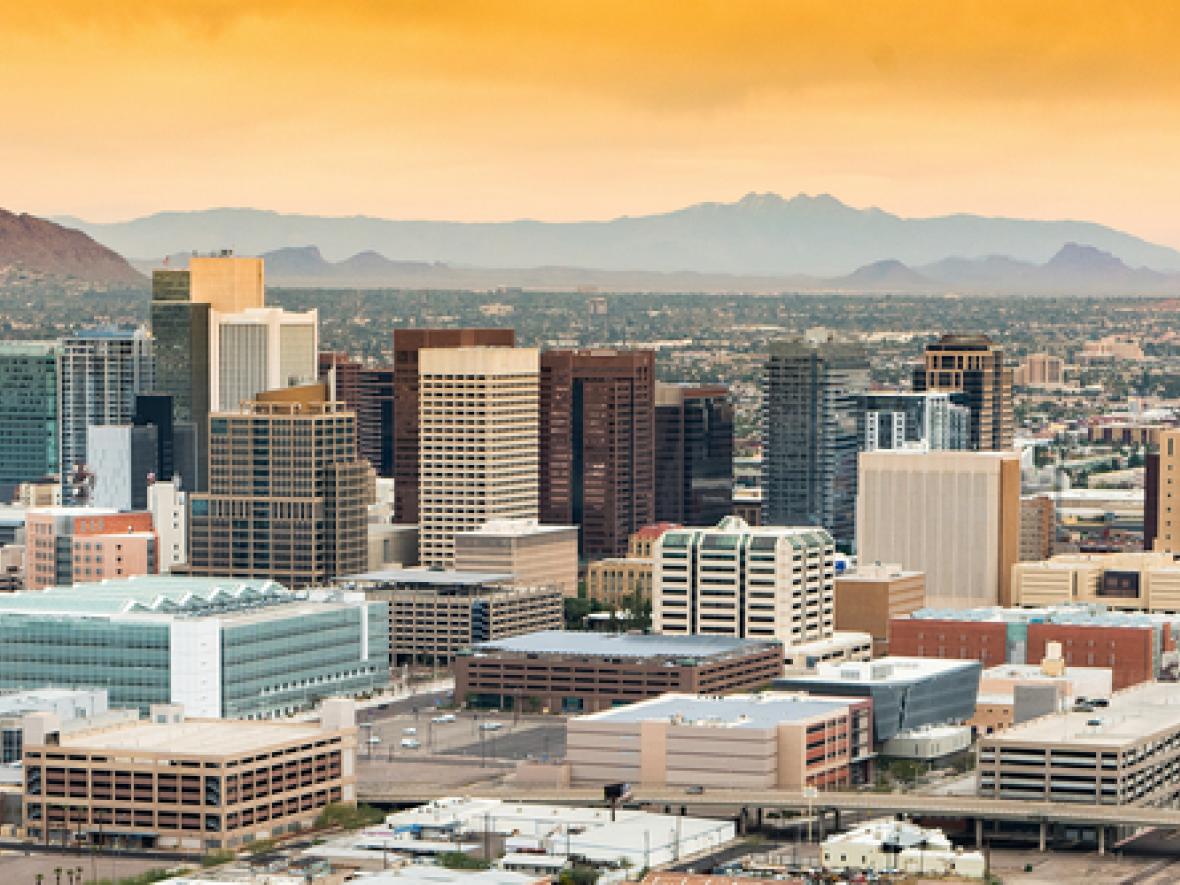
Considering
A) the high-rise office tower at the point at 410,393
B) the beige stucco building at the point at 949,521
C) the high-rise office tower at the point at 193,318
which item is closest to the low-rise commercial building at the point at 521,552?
the beige stucco building at the point at 949,521

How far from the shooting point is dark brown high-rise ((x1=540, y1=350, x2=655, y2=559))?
598 ft

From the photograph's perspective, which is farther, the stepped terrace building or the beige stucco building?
the beige stucco building

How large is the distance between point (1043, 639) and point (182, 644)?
3601 cm

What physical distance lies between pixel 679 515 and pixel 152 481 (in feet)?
102

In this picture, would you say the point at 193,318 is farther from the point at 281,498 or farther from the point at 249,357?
the point at 281,498

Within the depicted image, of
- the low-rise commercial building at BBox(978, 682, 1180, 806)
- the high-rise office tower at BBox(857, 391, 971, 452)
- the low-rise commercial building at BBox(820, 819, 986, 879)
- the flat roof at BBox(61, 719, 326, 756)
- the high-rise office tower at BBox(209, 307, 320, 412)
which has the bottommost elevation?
the low-rise commercial building at BBox(820, 819, 986, 879)

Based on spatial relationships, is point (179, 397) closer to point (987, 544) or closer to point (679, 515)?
point (679, 515)

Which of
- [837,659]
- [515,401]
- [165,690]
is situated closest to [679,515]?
[515,401]

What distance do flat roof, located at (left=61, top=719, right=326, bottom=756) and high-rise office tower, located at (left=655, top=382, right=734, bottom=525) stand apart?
79.2 m

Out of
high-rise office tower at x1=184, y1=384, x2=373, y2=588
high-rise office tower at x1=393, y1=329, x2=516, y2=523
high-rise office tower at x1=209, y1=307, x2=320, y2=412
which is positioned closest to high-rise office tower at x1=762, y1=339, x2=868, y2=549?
high-rise office tower at x1=393, y1=329, x2=516, y2=523

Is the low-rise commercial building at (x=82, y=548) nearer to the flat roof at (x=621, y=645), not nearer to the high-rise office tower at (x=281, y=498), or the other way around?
the high-rise office tower at (x=281, y=498)

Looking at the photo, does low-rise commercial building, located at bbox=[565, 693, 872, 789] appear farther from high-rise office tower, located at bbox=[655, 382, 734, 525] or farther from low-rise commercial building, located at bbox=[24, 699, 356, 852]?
high-rise office tower, located at bbox=[655, 382, 734, 525]

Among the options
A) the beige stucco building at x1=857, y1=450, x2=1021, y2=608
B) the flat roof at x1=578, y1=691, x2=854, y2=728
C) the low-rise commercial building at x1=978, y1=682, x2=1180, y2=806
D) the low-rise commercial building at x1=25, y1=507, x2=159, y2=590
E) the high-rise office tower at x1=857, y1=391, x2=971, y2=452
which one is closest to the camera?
the low-rise commercial building at x1=978, y1=682, x2=1180, y2=806

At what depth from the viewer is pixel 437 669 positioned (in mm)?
148625
